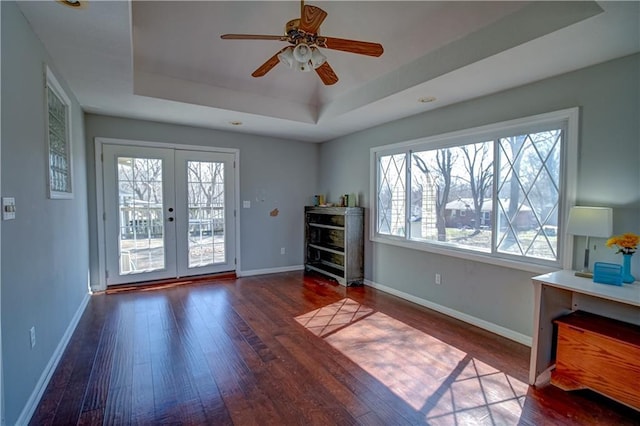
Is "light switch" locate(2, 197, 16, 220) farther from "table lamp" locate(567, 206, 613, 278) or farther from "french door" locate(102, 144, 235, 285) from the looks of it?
"table lamp" locate(567, 206, 613, 278)

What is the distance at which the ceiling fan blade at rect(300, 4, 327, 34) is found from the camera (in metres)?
1.75

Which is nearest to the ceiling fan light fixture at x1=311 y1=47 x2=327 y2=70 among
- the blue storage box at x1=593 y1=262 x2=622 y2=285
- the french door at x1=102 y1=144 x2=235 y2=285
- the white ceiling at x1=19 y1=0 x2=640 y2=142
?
the white ceiling at x1=19 y1=0 x2=640 y2=142

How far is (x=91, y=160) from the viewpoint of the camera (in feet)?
13.5

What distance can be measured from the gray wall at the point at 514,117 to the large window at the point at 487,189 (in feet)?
0.36

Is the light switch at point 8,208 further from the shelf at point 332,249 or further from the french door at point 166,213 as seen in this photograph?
the shelf at point 332,249

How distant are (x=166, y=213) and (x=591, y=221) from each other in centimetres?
471

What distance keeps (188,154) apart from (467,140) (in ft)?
12.3

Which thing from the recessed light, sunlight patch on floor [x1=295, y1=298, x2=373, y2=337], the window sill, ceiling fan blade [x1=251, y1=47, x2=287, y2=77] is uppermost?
the recessed light

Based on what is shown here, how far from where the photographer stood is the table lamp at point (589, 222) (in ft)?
7.13

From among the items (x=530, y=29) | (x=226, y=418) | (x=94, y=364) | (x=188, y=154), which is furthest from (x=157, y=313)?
(x=530, y=29)

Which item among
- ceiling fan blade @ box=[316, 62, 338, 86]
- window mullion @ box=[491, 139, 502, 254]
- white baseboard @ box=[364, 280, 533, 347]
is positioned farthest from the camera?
window mullion @ box=[491, 139, 502, 254]

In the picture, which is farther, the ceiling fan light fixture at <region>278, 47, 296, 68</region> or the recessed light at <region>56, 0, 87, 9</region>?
the ceiling fan light fixture at <region>278, 47, 296, 68</region>

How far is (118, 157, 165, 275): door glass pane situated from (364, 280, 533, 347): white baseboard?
128 inches

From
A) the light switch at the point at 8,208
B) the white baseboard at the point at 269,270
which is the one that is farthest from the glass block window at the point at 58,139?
the white baseboard at the point at 269,270
